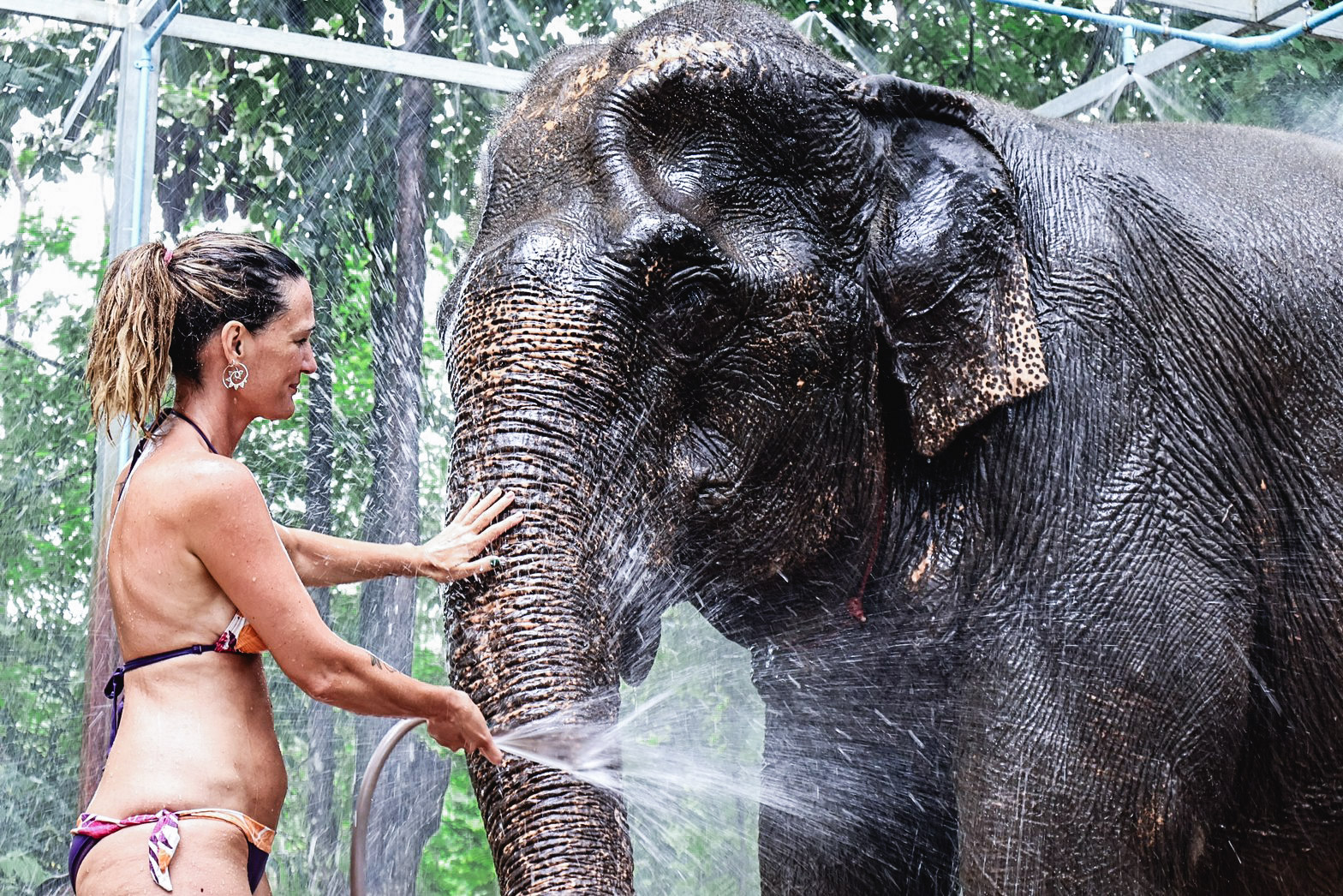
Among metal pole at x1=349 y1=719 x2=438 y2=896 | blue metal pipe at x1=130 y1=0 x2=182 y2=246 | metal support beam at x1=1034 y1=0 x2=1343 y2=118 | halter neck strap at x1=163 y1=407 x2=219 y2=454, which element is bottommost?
metal pole at x1=349 y1=719 x2=438 y2=896

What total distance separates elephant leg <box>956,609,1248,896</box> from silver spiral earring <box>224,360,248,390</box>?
1388 mm

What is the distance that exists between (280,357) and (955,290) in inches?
48.9

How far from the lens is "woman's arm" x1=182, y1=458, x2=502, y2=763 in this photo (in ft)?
7.63

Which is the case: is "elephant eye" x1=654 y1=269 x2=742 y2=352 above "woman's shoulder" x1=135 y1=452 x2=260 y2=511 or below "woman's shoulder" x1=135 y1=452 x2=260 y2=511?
above

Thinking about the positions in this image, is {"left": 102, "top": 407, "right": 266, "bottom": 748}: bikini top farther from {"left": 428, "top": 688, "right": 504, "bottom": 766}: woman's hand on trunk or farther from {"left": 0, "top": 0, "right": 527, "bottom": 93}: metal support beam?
{"left": 0, "top": 0, "right": 527, "bottom": 93}: metal support beam

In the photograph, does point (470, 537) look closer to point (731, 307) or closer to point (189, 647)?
point (189, 647)

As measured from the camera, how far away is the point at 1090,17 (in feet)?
15.8

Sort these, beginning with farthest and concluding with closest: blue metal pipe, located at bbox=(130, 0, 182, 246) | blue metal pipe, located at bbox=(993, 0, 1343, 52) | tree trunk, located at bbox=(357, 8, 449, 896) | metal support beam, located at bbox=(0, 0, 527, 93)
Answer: tree trunk, located at bbox=(357, 8, 449, 896), metal support beam, located at bbox=(0, 0, 527, 93), blue metal pipe, located at bbox=(130, 0, 182, 246), blue metal pipe, located at bbox=(993, 0, 1343, 52)

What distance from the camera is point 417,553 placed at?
264cm

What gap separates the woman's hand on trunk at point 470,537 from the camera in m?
2.37

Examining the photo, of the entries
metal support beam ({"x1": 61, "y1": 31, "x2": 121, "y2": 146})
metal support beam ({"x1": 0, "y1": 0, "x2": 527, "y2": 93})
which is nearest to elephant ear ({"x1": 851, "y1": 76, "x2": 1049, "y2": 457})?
Answer: metal support beam ({"x1": 0, "y1": 0, "x2": 527, "y2": 93})

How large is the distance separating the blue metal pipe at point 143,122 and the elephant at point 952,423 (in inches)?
84.4

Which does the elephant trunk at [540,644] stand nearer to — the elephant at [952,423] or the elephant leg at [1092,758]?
the elephant at [952,423]

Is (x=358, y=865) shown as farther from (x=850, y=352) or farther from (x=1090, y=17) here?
(x=1090, y=17)
